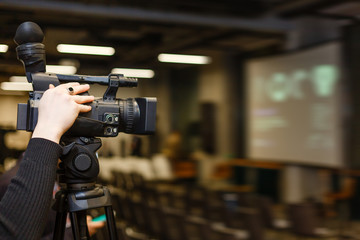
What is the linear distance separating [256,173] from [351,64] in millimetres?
3878

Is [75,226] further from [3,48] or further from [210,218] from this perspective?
[210,218]

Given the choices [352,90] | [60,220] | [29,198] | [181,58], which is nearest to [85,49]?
[181,58]

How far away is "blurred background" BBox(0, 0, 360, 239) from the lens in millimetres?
5719

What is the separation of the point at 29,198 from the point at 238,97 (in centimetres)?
1020

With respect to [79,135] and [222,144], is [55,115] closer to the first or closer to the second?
[79,135]

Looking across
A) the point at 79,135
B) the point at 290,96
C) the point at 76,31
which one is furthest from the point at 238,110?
the point at 79,135

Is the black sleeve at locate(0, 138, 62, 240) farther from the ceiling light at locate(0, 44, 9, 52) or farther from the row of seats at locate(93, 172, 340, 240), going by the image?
the row of seats at locate(93, 172, 340, 240)

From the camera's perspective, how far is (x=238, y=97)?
36.0 feet

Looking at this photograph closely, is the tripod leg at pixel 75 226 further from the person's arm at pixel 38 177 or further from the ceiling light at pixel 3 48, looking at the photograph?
the ceiling light at pixel 3 48

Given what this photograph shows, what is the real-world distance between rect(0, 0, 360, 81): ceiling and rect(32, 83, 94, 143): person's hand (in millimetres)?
4074

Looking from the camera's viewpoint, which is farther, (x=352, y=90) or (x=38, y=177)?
(x=352, y=90)

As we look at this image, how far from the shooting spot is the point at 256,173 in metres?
9.98

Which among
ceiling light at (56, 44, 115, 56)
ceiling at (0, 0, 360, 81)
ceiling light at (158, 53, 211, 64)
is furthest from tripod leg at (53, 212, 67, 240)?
ceiling light at (158, 53, 211, 64)

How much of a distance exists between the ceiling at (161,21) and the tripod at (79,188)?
3.99 metres
